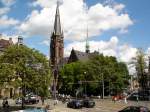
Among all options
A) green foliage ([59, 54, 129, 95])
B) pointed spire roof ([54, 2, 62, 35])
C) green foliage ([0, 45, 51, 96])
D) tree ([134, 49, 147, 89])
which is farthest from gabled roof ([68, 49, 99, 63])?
green foliage ([0, 45, 51, 96])

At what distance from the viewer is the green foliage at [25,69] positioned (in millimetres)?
59594

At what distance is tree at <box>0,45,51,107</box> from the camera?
196ft

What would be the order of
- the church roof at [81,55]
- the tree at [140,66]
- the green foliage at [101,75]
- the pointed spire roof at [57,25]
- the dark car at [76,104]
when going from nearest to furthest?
the dark car at [76,104]
the tree at [140,66]
the green foliage at [101,75]
the church roof at [81,55]
the pointed spire roof at [57,25]

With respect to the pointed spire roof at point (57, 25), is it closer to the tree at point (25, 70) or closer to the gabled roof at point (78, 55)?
the gabled roof at point (78, 55)

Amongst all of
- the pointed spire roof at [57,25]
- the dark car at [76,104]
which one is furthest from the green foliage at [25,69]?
the pointed spire roof at [57,25]

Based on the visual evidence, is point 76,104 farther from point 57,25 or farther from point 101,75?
point 57,25

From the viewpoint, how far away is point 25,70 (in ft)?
197

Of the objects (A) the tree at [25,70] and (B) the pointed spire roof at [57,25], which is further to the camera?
(B) the pointed spire roof at [57,25]

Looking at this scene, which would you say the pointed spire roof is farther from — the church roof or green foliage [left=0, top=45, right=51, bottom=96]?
green foliage [left=0, top=45, right=51, bottom=96]

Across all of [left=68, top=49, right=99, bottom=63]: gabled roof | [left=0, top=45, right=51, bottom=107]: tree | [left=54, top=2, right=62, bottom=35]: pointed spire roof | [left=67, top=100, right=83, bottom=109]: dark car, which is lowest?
[left=67, top=100, right=83, bottom=109]: dark car

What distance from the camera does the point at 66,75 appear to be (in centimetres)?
14588

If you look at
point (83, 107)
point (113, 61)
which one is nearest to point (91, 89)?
point (113, 61)

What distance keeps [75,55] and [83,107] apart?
108m

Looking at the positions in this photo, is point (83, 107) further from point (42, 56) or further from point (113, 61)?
point (113, 61)
